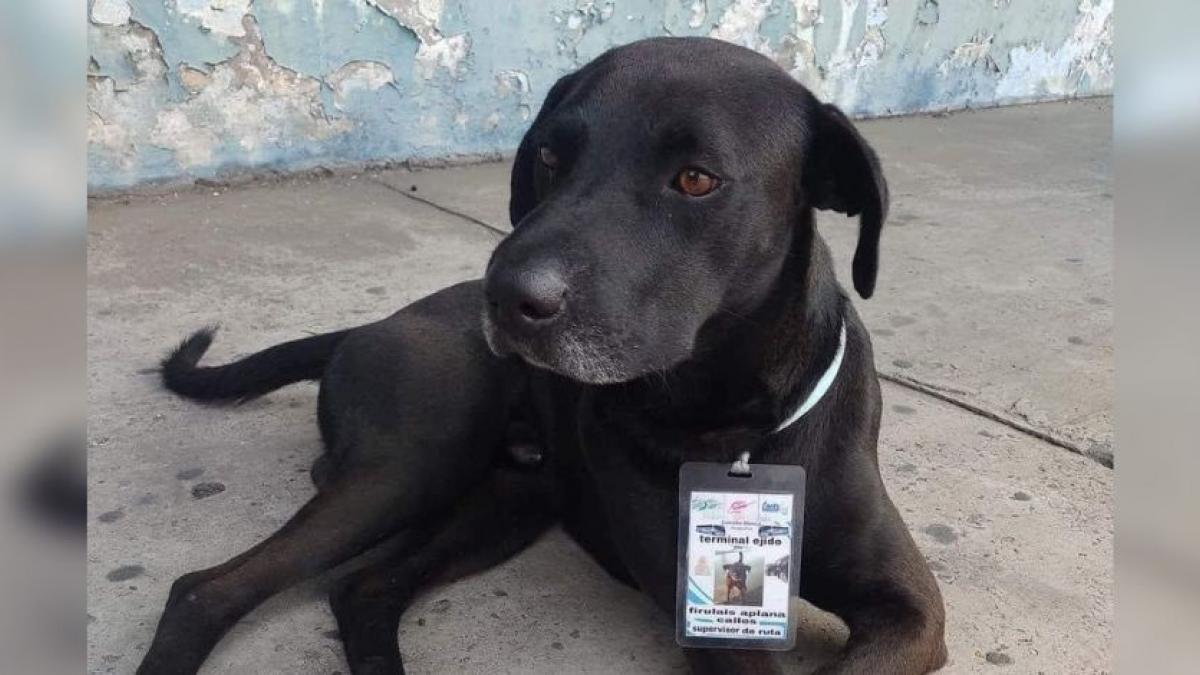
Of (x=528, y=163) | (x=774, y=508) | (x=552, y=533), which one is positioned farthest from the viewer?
(x=552, y=533)

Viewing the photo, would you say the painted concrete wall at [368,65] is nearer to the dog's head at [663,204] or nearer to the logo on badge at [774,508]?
the dog's head at [663,204]

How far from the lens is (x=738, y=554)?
2082mm

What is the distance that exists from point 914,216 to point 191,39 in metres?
3.24

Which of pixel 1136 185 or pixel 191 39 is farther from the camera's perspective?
pixel 191 39

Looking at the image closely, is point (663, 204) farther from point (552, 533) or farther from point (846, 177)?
point (552, 533)

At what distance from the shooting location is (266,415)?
318 cm

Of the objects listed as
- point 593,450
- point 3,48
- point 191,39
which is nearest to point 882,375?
point 593,450

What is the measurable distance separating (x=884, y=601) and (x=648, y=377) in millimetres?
558

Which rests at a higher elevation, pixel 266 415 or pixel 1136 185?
pixel 1136 185

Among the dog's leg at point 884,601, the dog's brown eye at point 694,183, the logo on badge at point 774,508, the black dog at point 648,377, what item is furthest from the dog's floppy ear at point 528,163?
the dog's leg at point 884,601

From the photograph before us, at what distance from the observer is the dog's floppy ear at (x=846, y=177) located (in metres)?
2.08

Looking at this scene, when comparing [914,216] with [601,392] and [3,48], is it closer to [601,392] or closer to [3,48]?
[601,392]

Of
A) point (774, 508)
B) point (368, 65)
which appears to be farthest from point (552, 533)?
point (368, 65)

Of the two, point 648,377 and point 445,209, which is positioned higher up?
point 648,377
